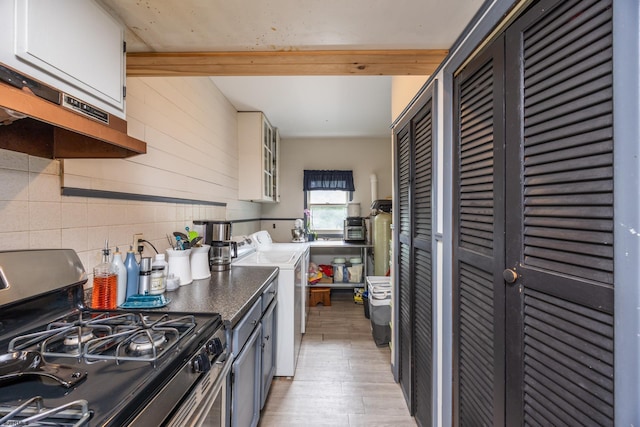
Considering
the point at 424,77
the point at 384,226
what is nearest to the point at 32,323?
the point at 424,77

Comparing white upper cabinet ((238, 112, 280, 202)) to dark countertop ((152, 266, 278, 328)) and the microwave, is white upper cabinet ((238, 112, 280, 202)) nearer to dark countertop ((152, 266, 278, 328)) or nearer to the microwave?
the microwave

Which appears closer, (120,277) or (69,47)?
(69,47)

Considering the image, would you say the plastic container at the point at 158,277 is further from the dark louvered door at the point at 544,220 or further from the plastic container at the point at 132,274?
the dark louvered door at the point at 544,220

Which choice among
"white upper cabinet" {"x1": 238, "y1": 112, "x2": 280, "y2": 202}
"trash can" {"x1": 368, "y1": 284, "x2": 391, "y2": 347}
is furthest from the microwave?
"trash can" {"x1": 368, "y1": 284, "x2": 391, "y2": 347}

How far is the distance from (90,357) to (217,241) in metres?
1.33

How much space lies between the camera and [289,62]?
4.37 feet

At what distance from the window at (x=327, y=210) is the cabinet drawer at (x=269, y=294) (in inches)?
103

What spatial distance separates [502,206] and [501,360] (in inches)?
18.7

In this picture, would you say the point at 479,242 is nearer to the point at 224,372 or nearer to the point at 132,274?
the point at 224,372

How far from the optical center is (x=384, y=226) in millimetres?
3896

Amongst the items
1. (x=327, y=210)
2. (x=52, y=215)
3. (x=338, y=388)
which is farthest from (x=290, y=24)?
(x=327, y=210)

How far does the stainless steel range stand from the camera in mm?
608

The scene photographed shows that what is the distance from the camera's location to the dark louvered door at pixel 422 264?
152 centimetres

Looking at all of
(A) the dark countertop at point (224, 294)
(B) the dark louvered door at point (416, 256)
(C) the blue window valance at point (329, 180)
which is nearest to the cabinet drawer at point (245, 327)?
(A) the dark countertop at point (224, 294)
